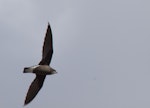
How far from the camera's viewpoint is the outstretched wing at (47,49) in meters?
30.5

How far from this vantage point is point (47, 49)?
101 ft

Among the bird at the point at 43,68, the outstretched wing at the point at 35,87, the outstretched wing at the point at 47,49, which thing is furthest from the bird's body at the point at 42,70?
the outstretched wing at the point at 35,87

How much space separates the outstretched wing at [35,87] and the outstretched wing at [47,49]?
120 centimetres

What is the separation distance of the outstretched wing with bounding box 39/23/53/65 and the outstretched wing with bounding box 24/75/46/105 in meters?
1.20

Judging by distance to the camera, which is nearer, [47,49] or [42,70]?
[42,70]

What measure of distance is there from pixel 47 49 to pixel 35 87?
8.91ft

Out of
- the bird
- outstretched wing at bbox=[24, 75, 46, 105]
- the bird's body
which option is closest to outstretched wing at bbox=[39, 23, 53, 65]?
the bird

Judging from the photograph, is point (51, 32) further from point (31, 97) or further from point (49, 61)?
point (31, 97)

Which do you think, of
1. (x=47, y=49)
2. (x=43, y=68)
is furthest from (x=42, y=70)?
(x=47, y=49)

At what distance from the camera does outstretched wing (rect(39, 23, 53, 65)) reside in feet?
100

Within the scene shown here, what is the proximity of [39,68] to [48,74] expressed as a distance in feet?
2.40

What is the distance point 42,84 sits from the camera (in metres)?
31.5

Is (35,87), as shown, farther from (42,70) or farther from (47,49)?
(47,49)

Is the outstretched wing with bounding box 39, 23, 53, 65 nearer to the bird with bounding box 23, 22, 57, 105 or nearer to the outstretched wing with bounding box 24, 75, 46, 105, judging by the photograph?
the bird with bounding box 23, 22, 57, 105
